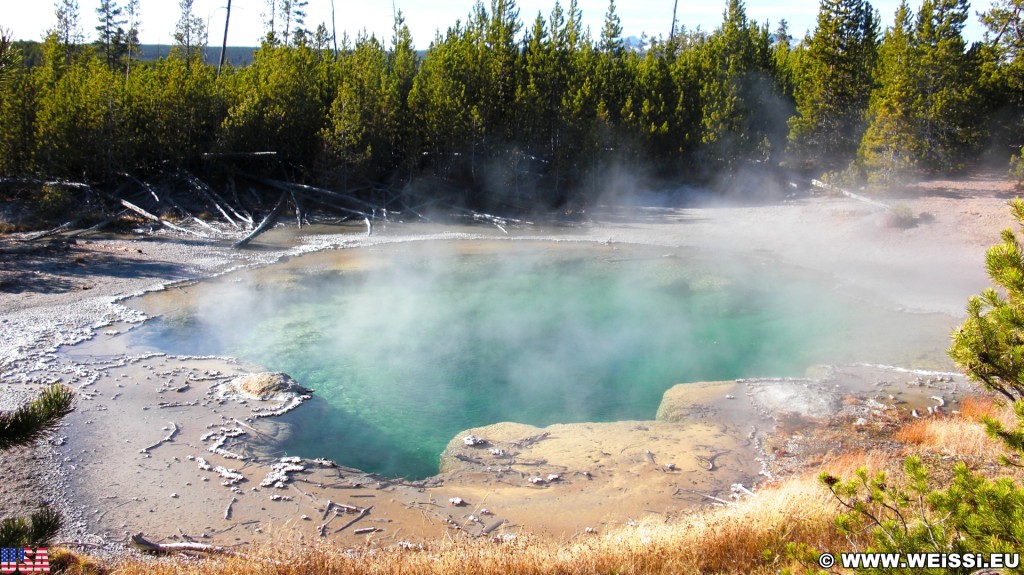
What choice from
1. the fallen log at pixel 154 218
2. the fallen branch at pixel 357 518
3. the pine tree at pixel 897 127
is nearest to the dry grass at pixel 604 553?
the fallen branch at pixel 357 518

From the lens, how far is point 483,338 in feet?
43.5

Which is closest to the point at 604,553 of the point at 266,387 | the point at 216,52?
the point at 266,387

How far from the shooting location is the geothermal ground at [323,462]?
6.96 metres

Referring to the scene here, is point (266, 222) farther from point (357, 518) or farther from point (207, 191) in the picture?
point (357, 518)

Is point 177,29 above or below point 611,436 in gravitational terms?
above

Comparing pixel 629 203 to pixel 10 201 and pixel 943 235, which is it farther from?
pixel 10 201

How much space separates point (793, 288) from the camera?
16.8 metres

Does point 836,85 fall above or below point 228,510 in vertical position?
above

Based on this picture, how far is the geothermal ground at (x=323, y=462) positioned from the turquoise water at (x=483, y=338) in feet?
2.31

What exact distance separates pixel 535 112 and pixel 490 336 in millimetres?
15743

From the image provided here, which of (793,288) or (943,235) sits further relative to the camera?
(943,235)

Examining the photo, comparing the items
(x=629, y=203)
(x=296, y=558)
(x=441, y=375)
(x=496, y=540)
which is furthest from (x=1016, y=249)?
(x=629, y=203)

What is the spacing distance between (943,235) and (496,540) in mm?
18637

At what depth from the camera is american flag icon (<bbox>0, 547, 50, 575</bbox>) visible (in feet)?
12.0
